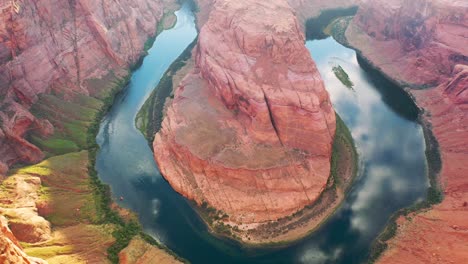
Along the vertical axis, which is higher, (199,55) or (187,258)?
(199,55)

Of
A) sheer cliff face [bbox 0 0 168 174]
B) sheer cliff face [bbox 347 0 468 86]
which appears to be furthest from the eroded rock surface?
sheer cliff face [bbox 347 0 468 86]

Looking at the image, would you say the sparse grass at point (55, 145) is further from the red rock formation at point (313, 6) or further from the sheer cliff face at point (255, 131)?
the red rock formation at point (313, 6)

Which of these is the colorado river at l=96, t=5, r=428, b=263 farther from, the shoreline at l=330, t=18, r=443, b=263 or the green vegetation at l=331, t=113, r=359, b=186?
the green vegetation at l=331, t=113, r=359, b=186

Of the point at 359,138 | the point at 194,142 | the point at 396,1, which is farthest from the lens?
the point at 396,1

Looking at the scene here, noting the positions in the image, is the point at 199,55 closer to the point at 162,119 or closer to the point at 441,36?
the point at 162,119

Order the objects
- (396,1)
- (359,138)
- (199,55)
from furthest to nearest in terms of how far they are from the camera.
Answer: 1. (396,1)
2. (199,55)
3. (359,138)

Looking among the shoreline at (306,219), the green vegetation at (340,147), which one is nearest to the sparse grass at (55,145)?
the shoreline at (306,219)

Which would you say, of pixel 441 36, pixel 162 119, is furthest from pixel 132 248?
pixel 441 36
